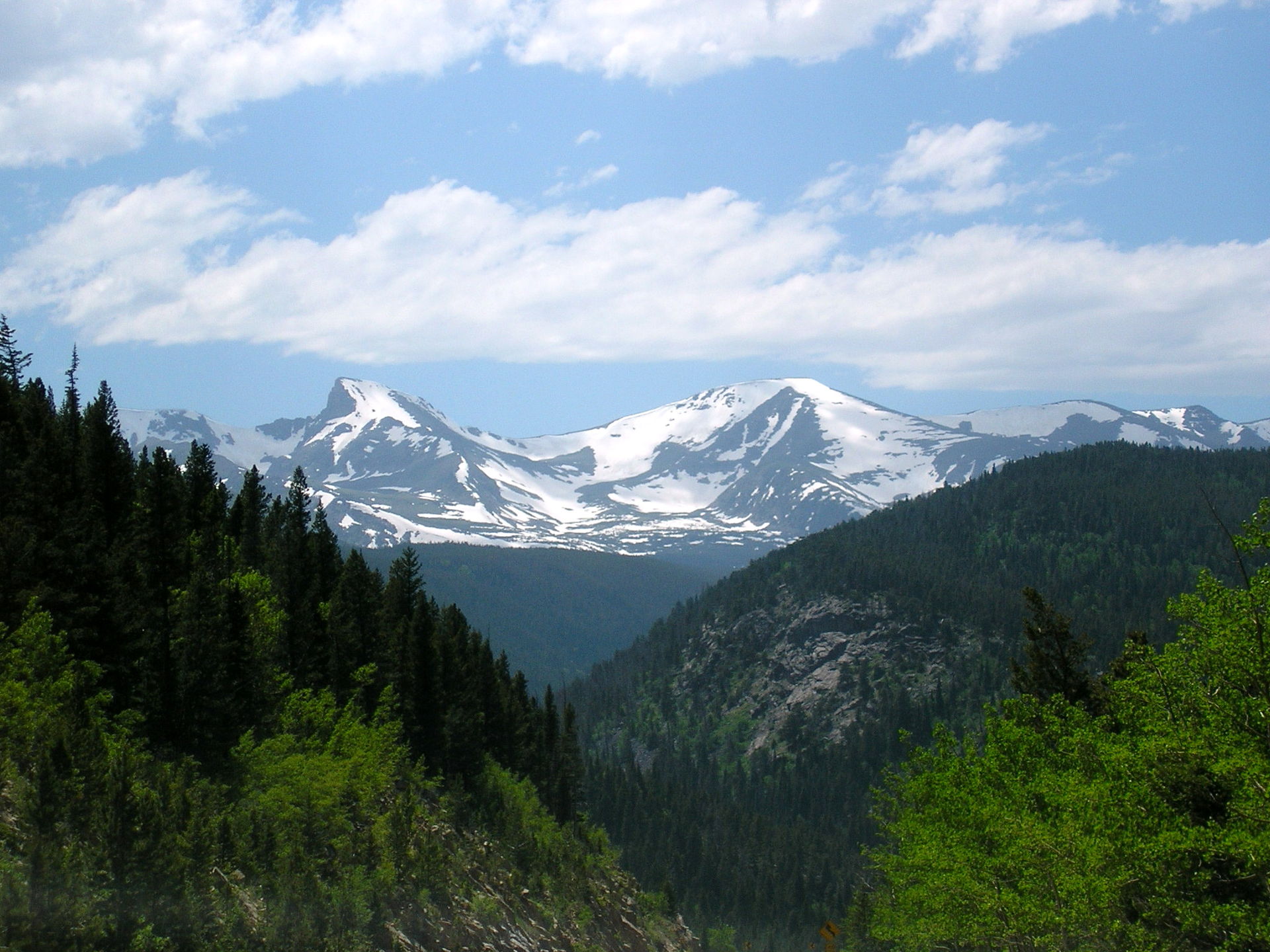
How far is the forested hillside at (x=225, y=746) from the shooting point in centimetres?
2614

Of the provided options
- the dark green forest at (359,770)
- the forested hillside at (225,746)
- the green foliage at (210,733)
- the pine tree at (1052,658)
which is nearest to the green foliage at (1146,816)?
the dark green forest at (359,770)

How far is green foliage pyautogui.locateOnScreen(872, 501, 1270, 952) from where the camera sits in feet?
84.0

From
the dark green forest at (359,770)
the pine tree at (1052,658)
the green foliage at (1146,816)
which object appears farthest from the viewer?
the pine tree at (1052,658)

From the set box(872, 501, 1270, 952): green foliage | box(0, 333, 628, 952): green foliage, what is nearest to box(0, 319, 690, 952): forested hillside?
box(0, 333, 628, 952): green foliage

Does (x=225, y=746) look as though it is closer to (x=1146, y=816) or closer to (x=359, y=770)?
(x=359, y=770)

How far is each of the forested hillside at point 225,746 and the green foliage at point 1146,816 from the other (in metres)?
18.4

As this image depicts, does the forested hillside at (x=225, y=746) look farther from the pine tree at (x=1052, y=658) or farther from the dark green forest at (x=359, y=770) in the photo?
the pine tree at (x=1052, y=658)

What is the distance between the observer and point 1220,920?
25359mm

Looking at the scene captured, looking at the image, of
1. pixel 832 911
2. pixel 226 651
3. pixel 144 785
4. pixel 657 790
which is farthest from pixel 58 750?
pixel 657 790

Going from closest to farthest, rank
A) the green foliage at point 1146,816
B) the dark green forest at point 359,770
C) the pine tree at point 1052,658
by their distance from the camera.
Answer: the green foliage at point 1146,816 → the dark green forest at point 359,770 → the pine tree at point 1052,658

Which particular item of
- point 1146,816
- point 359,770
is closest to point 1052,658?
point 1146,816

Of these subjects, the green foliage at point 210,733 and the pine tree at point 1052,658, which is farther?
the pine tree at point 1052,658

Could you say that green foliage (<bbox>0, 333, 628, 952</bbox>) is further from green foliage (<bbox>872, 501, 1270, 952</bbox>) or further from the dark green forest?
green foliage (<bbox>872, 501, 1270, 952</bbox>)

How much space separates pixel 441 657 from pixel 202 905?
5100 centimetres
